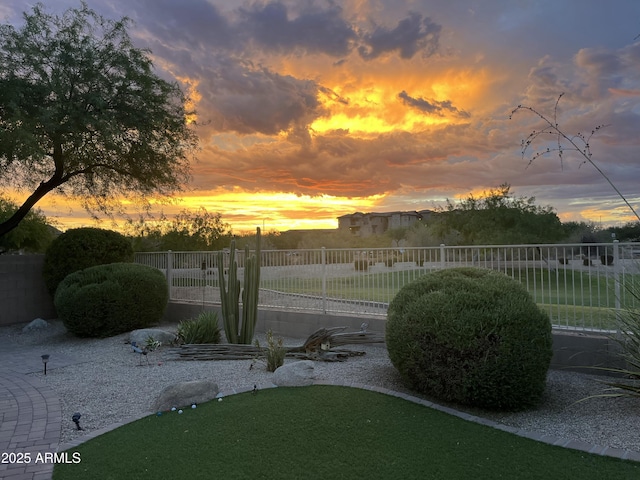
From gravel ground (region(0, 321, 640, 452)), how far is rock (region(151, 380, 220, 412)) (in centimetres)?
25

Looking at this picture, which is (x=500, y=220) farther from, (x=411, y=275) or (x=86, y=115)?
(x=86, y=115)

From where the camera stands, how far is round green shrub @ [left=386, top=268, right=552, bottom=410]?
4.77 meters

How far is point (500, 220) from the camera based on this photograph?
80.4 ft

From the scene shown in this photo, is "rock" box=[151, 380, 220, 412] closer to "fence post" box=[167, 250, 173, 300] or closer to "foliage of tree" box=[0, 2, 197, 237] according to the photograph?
"fence post" box=[167, 250, 173, 300]

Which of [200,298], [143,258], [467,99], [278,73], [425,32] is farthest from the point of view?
[143,258]

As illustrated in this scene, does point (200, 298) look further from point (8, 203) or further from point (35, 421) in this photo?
point (8, 203)

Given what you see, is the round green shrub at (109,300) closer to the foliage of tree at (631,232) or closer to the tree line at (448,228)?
the tree line at (448,228)

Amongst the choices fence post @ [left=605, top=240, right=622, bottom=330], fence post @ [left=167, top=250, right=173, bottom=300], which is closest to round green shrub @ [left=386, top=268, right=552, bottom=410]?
fence post @ [left=605, top=240, right=622, bottom=330]

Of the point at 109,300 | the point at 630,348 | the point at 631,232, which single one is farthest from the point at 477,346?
the point at 631,232

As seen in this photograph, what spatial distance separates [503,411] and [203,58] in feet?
31.6

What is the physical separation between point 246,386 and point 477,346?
2791 mm

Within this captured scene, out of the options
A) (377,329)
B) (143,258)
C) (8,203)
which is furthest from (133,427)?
(8,203)

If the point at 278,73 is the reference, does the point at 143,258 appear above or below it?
below

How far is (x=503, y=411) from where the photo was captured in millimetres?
4973
